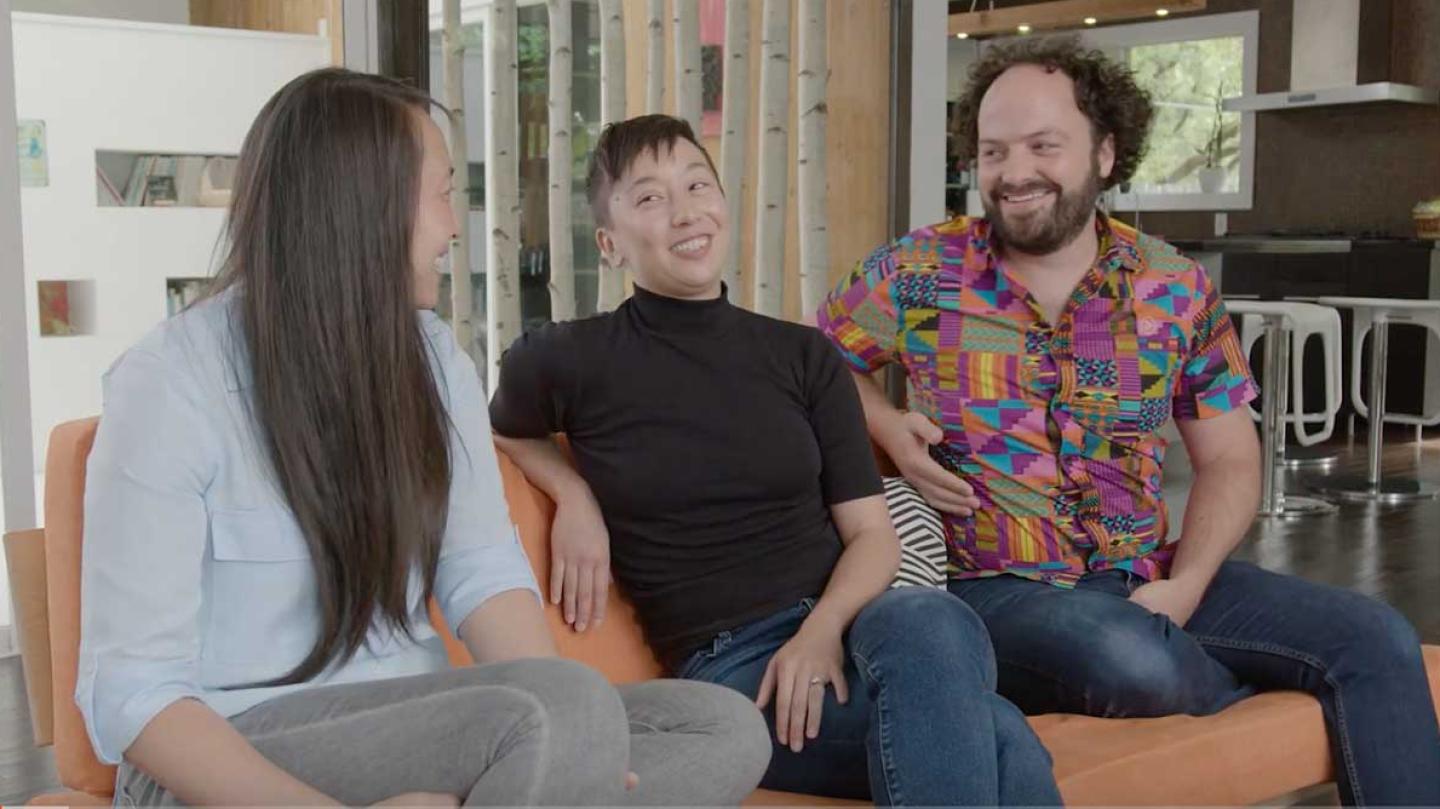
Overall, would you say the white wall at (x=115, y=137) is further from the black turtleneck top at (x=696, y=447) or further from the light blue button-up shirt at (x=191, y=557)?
the light blue button-up shirt at (x=191, y=557)

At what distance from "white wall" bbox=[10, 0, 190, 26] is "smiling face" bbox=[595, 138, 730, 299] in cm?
245

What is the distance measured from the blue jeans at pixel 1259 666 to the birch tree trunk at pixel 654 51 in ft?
8.96

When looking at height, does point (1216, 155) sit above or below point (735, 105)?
above

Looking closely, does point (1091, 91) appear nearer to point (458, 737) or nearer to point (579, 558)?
point (579, 558)

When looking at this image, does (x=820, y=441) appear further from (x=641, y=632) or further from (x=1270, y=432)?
(x=1270, y=432)

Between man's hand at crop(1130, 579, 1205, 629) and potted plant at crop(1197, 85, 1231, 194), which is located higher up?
potted plant at crop(1197, 85, 1231, 194)

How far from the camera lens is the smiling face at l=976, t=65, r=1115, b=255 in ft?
7.19

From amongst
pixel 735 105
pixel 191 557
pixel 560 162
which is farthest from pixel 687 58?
pixel 191 557

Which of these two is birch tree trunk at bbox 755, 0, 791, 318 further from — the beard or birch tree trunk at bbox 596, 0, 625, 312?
the beard

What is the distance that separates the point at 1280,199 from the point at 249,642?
8765 millimetres

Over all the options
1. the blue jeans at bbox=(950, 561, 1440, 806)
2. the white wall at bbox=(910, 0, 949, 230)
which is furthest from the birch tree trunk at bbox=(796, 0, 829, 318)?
the blue jeans at bbox=(950, 561, 1440, 806)

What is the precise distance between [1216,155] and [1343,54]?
1320mm

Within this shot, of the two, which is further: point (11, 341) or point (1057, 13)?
point (1057, 13)

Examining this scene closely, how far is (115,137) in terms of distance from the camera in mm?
3982
